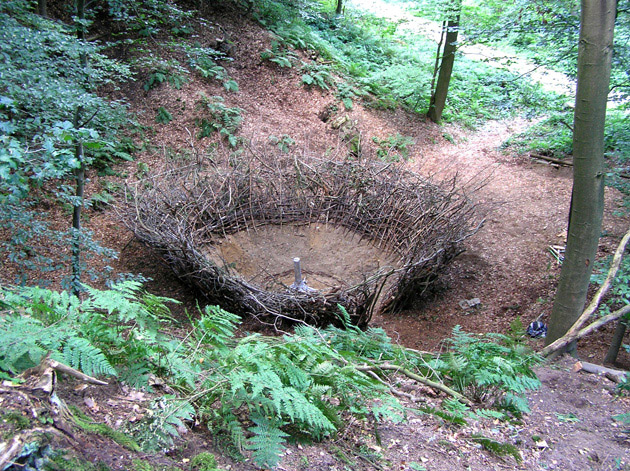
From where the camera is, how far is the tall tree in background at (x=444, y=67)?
7.94 meters

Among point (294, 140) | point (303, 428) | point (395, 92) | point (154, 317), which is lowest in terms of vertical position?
point (303, 428)

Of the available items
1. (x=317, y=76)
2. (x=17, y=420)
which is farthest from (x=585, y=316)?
(x=317, y=76)

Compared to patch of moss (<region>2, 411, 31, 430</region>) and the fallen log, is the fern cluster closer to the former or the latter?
patch of moss (<region>2, 411, 31, 430</region>)

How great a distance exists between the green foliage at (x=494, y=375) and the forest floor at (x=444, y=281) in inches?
5.4

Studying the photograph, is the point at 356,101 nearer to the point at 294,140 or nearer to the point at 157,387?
the point at 294,140

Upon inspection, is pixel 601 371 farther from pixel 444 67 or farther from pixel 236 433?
pixel 444 67

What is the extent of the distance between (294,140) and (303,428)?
6762 millimetres

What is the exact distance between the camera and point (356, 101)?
9.20 m

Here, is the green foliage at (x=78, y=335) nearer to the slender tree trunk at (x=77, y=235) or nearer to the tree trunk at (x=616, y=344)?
the slender tree trunk at (x=77, y=235)

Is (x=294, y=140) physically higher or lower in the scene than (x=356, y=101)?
lower

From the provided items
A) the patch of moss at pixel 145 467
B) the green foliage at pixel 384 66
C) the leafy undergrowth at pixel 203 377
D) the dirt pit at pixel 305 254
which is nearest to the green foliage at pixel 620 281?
the leafy undergrowth at pixel 203 377

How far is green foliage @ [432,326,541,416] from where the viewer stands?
2.17 meters

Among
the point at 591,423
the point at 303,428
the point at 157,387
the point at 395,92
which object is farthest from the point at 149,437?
the point at 395,92

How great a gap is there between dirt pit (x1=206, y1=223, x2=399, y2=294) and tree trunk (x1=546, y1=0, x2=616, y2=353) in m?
1.95
